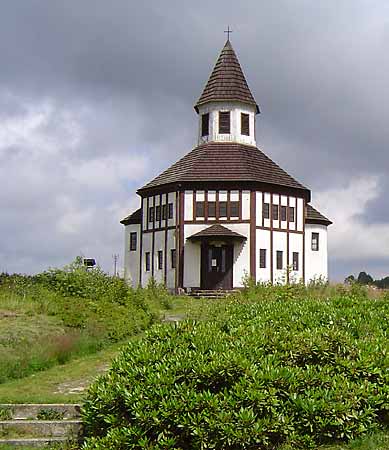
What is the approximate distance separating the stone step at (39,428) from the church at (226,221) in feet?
102

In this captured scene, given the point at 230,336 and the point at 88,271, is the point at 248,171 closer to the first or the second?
the point at 88,271

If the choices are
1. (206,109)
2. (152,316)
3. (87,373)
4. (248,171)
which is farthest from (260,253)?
(87,373)

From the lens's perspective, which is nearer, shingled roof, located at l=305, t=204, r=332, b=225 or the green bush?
the green bush

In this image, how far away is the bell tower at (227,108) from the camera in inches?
1900

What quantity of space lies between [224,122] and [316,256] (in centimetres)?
1152

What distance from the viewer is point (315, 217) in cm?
4819

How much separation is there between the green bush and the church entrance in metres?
33.4

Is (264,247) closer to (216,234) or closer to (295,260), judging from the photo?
(295,260)

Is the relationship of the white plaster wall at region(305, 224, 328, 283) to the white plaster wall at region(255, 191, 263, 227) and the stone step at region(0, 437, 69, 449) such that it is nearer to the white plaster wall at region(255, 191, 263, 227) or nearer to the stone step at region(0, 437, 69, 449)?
the white plaster wall at region(255, 191, 263, 227)

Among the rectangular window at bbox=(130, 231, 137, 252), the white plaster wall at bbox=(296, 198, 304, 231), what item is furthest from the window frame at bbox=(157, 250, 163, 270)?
the white plaster wall at bbox=(296, 198, 304, 231)

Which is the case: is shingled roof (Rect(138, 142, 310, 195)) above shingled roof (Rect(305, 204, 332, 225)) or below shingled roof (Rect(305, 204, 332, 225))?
above

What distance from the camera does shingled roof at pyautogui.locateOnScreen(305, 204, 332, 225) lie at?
1879 inches

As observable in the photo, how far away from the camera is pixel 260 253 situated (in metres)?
43.2

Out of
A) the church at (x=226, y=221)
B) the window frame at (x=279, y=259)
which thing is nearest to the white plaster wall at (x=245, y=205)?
the church at (x=226, y=221)
